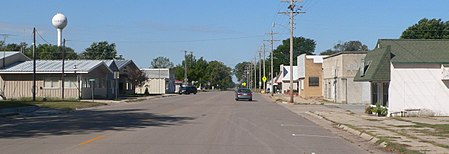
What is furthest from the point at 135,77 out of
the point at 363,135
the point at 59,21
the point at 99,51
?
the point at 99,51

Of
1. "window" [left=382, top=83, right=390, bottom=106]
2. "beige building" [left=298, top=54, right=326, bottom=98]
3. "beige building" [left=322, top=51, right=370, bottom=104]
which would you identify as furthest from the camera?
"beige building" [left=298, top=54, right=326, bottom=98]

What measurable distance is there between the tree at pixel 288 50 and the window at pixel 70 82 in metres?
115

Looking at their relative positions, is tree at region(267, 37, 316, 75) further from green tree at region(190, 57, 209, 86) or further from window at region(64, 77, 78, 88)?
window at region(64, 77, 78, 88)

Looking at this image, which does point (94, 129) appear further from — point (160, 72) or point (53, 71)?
point (160, 72)

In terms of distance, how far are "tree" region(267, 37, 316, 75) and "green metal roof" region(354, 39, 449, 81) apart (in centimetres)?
13381

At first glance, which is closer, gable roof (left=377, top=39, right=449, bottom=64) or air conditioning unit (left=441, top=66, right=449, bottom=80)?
air conditioning unit (left=441, top=66, right=449, bottom=80)

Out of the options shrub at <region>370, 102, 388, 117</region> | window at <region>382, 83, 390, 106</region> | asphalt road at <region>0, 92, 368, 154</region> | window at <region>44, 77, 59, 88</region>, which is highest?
window at <region>44, 77, 59, 88</region>

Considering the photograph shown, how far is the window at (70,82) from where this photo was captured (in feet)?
181

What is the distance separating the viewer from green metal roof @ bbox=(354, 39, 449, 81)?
98.4 feet

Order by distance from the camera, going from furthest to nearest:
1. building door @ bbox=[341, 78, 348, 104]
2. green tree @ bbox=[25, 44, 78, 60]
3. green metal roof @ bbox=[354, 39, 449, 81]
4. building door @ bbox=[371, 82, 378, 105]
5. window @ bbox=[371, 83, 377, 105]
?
1. green tree @ bbox=[25, 44, 78, 60]
2. building door @ bbox=[341, 78, 348, 104]
3. window @ bbox=[371, 83, 377, 105]
4. building door @ bbox=[371, 82, 378, 105]
5. green metal roof @ bbox=[354, 39, 449, 81]

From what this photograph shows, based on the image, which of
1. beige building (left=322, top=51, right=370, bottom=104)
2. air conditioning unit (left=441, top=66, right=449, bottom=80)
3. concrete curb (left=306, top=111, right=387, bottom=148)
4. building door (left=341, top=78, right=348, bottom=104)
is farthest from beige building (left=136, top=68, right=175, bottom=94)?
concrete curb (left=306, top=111, right=387, bottom=148)

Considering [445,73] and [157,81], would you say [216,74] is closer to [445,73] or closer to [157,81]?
[157,81]

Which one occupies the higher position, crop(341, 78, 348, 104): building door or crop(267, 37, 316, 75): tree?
crop(267, 37, 316, 75): tree

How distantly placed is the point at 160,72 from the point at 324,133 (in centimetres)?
8337
